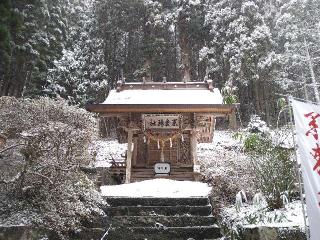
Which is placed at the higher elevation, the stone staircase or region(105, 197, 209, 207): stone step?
region(105, 197, 209, 207): stone step

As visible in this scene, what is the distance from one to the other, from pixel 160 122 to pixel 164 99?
852 millimetres

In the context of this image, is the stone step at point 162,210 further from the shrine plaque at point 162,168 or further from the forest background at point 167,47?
the forest background at point 167,47

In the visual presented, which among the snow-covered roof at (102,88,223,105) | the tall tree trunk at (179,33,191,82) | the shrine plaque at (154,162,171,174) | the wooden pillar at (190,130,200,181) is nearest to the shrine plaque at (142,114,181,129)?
the snow-covered roof at (102,88,223,105)

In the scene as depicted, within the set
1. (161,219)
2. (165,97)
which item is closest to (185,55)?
(165,97)

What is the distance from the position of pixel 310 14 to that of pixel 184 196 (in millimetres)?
18142

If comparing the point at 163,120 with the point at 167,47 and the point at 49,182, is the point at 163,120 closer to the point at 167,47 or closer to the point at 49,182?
the point at 49,182

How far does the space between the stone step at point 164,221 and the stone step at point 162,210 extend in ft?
1.25

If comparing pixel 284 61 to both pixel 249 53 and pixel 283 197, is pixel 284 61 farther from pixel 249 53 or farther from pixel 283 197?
pixel 283 197

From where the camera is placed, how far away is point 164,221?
23.7 feet

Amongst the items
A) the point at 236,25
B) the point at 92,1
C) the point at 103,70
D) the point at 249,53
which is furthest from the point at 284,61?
the point at 92,1

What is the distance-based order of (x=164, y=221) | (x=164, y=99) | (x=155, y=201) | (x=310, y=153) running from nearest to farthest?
1. (x=310, y=153)
2. (x=164, y=221)
3. (x=155, y=201)
4. (x=164, y=99)

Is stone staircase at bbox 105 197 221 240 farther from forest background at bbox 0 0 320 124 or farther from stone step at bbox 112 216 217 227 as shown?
forest background at bbox 0 0 320 124

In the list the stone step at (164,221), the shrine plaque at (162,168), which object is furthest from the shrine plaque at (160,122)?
the stone step at (164,221)

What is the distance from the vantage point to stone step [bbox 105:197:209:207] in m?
8.06
